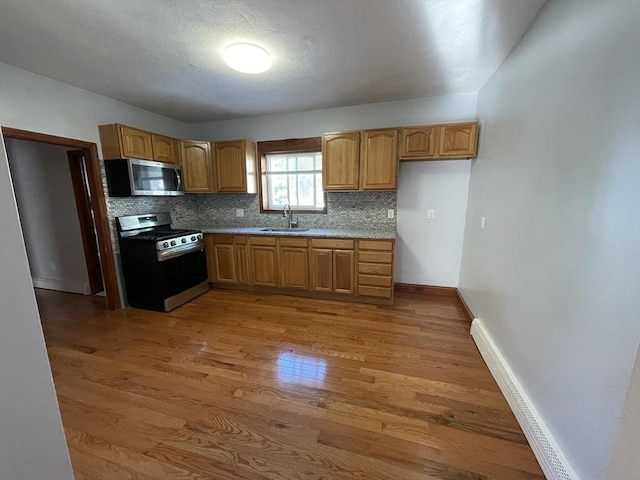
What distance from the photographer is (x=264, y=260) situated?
3523 millimetres

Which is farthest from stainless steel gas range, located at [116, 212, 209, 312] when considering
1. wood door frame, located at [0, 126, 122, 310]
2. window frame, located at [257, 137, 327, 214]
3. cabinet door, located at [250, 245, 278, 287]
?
window frame, located at [257, 137, 327, 214]

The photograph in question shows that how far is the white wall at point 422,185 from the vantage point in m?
3.17

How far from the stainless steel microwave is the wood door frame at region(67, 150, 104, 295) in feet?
2.16

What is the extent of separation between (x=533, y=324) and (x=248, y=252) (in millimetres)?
3069

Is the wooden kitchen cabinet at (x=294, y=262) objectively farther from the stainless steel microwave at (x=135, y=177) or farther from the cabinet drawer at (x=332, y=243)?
the stainless steel microwave at (x=135, y=177)

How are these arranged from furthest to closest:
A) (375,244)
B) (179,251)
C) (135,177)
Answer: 1. (179,251)
2. (375,244)
3. (135,177)

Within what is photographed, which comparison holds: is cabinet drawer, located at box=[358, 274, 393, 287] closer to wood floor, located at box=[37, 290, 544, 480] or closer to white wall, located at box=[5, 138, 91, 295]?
wood floor, located at box=[37, 290, 544, 480]

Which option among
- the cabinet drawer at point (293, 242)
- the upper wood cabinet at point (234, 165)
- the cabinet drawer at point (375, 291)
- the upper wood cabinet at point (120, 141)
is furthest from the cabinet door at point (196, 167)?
the cabinet drawer at point (375, 291)

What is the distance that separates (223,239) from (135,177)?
125 centimetres

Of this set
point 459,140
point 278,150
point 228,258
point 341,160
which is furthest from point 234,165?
point 459,140

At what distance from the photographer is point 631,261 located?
93 cm

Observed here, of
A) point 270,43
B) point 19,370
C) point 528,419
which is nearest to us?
point 19,370

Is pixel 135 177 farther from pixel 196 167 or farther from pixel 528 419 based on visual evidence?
pixel 528 419

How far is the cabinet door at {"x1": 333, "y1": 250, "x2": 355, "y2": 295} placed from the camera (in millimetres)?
3209
